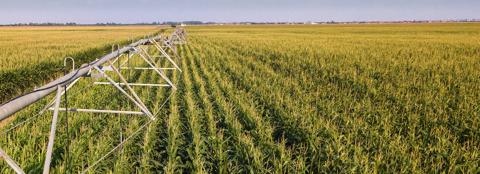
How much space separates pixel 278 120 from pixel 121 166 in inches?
128

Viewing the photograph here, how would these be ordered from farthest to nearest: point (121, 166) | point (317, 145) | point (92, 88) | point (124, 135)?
point (92, 88) → point (124, 135) → point (317, 145) → point (121, 166)

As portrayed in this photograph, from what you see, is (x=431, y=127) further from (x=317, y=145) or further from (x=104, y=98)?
(x=104, y=98)

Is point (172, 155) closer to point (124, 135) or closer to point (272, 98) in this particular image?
point (124, 135)

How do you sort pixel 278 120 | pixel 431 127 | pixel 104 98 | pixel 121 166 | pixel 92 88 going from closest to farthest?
pixel 121 166 → pixel 431 127 → pixel 278 120 → pixel 104 98 → pixel 92 88

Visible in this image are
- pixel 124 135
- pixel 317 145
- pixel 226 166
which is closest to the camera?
pixel 226 166

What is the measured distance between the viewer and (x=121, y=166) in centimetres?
433

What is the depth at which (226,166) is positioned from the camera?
467cm

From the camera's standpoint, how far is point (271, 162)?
4930mm

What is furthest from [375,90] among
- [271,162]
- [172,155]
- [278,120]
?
[172,155]

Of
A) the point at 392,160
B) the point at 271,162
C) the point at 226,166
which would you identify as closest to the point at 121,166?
the point at 226,166

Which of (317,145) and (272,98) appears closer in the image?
(317,145)

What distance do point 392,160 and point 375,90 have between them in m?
4.63

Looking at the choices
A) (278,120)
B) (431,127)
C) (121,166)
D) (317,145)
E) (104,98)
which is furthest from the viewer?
(104,98)

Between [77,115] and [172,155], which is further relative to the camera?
[77,115]
